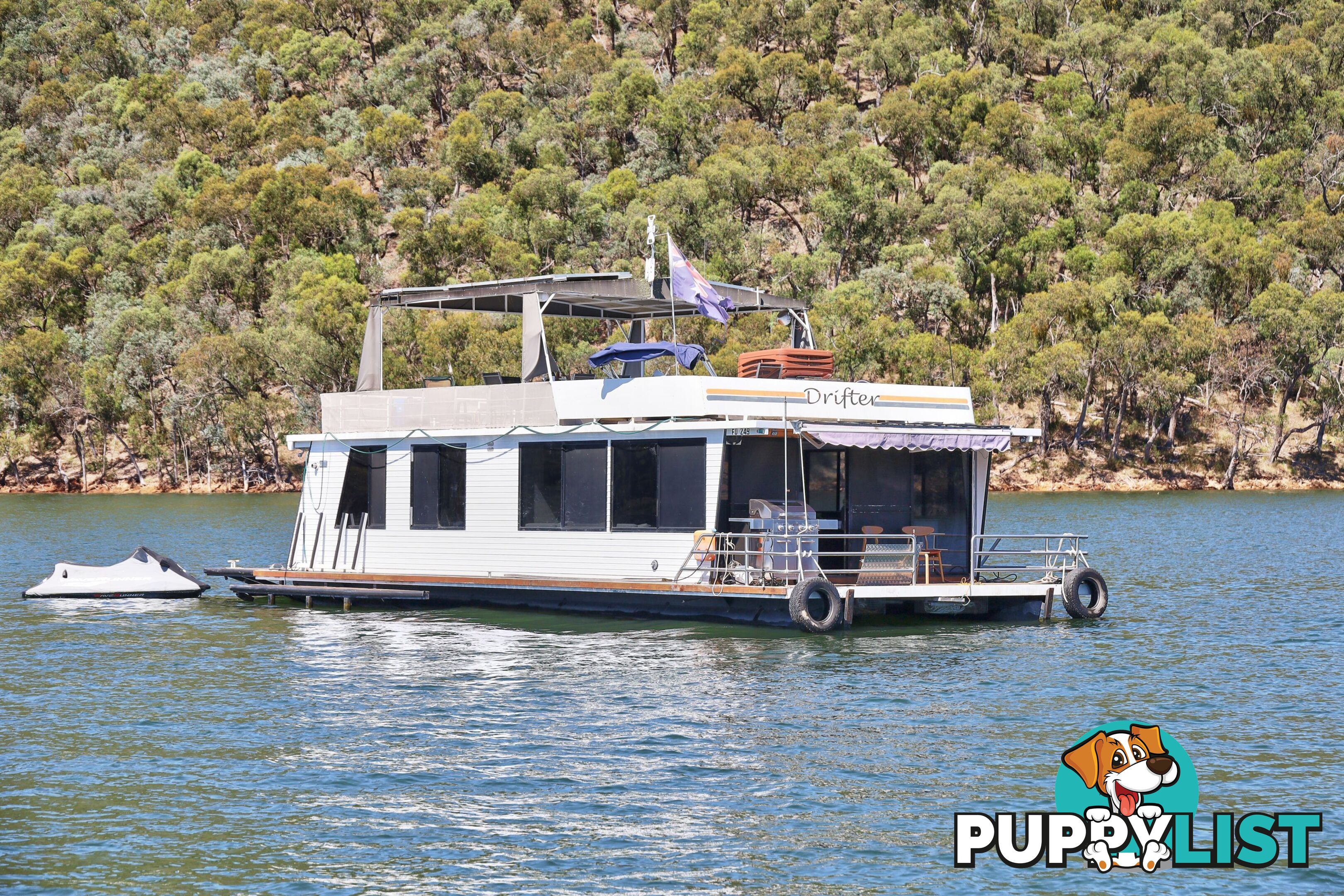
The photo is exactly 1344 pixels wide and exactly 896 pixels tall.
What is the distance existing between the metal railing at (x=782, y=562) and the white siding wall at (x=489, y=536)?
0.44m

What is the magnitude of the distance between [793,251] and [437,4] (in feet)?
253

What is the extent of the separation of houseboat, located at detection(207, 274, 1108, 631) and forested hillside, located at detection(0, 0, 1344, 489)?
51.5m

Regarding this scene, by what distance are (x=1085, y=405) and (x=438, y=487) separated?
65.3m

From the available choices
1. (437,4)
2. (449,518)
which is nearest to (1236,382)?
(449,518)

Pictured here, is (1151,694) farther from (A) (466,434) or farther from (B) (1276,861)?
(A) (466,434)

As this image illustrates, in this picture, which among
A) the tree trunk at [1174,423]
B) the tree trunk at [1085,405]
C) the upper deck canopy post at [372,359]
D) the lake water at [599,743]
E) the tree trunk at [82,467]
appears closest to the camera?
the lake water at [599,743]

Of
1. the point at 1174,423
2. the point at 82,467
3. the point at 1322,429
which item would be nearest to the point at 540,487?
the point at 1174,423

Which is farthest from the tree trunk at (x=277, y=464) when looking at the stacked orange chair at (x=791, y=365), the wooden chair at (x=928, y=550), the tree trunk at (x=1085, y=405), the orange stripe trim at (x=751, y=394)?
the orange stripe trim at (x=751, y=394)

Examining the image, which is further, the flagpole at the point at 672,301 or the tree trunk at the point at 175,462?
the tree trunk at the point at 175,462

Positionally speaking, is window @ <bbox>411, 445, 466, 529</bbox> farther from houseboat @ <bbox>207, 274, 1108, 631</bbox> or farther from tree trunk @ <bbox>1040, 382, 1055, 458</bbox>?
tree trunk @ <bbox>1040, 382, 1055, 458</bbox>

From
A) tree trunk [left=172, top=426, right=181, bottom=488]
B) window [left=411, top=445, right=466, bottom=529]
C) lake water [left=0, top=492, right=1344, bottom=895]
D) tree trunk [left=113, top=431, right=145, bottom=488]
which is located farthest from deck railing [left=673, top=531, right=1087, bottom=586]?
tree trunk [left=113, top=431, right=145, bottom=488]

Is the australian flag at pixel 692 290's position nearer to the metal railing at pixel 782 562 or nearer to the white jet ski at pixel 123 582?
the metal railing at pixel 782 562

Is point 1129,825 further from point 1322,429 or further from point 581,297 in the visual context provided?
A: point 1322,429

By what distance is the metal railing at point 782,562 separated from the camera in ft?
74.5
